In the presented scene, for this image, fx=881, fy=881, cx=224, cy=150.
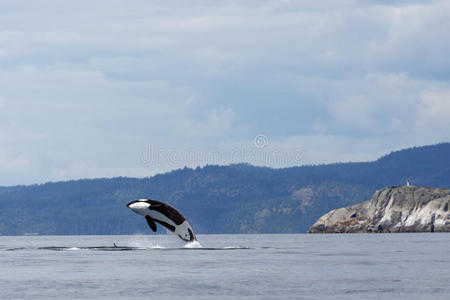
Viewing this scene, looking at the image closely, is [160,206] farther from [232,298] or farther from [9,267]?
[232,298]

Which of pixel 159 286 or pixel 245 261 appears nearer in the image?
pixel 159 286

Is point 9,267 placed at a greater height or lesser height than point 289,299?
greater

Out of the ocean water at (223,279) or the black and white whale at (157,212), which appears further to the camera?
the black and white whale at (157,212)

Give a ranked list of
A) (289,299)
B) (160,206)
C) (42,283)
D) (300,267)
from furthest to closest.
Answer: (160,206), (300,267), (42,283), (289,299)

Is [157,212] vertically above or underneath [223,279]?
above

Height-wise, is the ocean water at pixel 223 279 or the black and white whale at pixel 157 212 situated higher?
the black and white whale at pixel 157 212

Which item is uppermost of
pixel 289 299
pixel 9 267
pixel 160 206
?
pixel 160 206

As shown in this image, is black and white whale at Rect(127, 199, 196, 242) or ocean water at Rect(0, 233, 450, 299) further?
black and white whale at Rect(127, 199, 196, 242)

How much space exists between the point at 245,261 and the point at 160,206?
13.9 metres

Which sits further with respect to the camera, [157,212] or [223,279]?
[157,212]

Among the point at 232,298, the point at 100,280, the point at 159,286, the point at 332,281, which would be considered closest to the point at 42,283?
the point at 100,280

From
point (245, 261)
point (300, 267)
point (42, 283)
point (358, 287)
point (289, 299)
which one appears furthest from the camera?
point (245, 261)

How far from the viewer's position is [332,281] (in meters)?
59.1

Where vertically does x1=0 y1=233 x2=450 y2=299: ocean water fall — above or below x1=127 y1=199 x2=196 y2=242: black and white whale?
below
